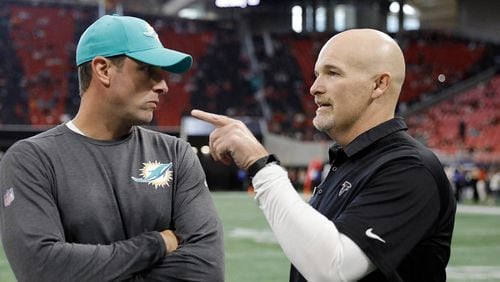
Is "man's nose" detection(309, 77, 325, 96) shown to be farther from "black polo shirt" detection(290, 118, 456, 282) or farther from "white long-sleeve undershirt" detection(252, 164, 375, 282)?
"white long-sleeve undershirt" detection(252, 164, 375, 282)

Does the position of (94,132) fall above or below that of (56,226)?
above

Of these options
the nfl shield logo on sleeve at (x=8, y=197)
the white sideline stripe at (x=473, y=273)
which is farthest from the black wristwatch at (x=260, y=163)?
the white sideline stripe at (x=473, y=273)

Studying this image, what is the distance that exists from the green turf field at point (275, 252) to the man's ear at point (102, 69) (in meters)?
6.54

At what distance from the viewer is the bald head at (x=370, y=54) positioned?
2.82 metres

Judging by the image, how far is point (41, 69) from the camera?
4094cm

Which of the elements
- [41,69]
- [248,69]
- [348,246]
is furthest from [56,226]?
[248,69]

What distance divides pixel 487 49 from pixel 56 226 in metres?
49.3

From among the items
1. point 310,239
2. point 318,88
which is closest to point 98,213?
point 310,239

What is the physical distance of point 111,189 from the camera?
2908 millimetres

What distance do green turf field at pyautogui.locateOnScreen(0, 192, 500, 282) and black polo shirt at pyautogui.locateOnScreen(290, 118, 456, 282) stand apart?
6.63 m

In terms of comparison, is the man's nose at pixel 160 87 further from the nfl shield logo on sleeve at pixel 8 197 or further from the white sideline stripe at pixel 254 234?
the white sideline stripe at pixel 254 234

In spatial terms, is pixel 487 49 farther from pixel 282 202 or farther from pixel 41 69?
pixel 282 202

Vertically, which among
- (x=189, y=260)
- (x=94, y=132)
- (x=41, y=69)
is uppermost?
(x=94, y=132)

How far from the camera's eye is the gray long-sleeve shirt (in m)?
2.79
